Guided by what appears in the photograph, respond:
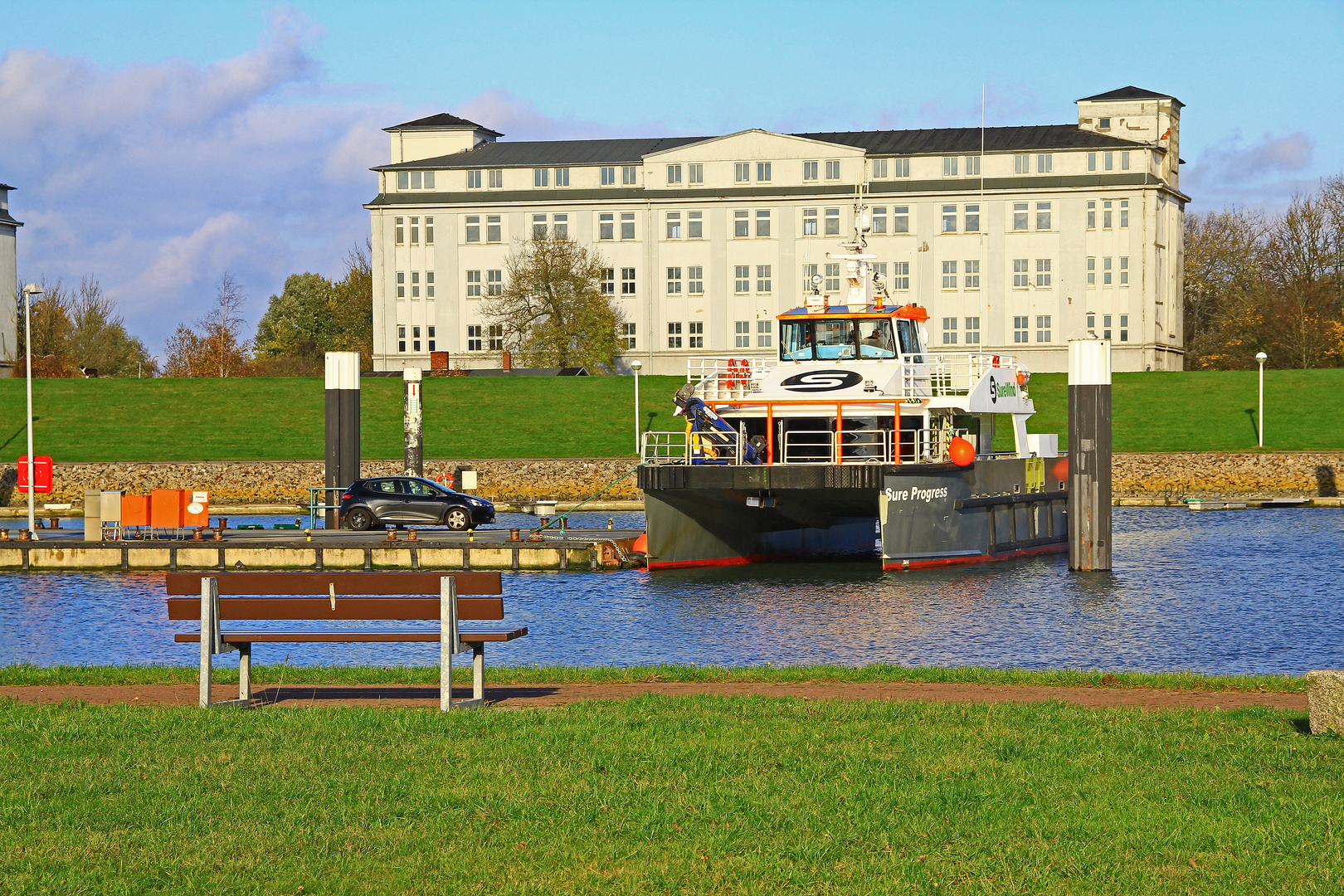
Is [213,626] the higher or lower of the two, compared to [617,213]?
lower

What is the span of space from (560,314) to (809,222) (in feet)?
51.6

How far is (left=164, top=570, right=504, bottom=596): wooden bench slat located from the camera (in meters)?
12.3

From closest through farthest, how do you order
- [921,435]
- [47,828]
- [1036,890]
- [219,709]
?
[1036,890] < [47,828] < [219,709] < [921,435]

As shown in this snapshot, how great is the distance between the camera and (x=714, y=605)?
26.8 m

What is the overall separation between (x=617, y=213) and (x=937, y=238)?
18917 millimetres

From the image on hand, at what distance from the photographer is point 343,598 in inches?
485

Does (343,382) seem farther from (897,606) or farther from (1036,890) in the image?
(1036,890)

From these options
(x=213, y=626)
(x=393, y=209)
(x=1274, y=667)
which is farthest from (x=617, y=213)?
(x=213, y=626)

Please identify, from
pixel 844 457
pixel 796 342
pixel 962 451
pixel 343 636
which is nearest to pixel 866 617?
pixel 962 451

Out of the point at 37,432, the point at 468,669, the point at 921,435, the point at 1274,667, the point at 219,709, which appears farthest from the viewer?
the point at 37,432

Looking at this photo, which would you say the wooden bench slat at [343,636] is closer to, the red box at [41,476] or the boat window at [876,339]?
the boat window at [876,339]

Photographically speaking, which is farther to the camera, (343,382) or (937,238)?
(937,238)

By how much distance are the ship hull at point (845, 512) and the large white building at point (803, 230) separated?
4815 centimetres

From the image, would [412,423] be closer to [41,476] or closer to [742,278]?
[41,476]
